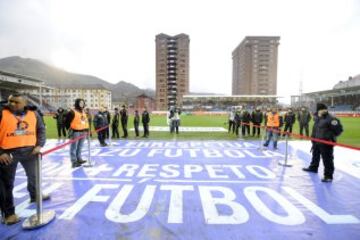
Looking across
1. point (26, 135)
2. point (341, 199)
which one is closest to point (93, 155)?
point (26, 135)

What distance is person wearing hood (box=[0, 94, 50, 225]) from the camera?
12.1 ft

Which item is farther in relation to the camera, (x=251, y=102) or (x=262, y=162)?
(x=251, y=102)

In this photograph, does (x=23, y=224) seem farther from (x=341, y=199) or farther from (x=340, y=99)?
(x=340, y=99)

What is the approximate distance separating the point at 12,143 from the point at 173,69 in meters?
111

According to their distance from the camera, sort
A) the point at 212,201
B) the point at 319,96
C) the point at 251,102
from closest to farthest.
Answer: the point at 212,201 → the point at 319,96 → the point at 251,102

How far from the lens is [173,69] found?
112188mm

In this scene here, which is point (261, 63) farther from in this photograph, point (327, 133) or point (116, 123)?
point (327, 133)

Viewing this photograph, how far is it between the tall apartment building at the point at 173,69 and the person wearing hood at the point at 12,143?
4194 inches

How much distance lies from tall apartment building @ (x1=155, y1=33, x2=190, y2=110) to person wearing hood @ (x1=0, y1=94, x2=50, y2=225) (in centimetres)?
10653

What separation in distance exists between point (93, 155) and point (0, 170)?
5546 mm

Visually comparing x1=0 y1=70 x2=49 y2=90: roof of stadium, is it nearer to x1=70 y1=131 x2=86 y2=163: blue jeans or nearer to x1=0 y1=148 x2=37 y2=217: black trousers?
x1=70 y1=131 x2=86 y2=163: blue jeans

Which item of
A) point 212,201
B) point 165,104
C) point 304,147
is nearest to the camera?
point 212,201

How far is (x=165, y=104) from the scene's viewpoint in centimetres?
11006

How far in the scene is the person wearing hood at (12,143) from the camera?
12.1 feet
